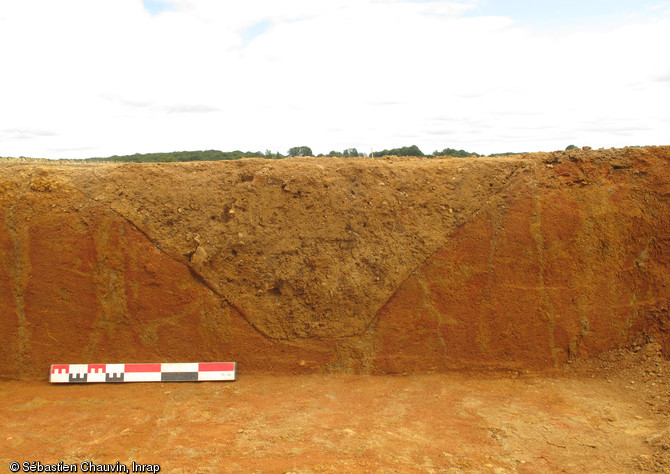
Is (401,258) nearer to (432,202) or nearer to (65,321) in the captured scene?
(432,202)

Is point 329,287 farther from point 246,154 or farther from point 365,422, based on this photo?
point 246,154

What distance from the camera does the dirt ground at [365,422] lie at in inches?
152

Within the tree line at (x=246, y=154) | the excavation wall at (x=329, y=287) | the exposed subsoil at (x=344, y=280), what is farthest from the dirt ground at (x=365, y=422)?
the tree line at (x=246, y=154)

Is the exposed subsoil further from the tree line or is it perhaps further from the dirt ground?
the tree line

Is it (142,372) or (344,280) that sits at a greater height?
(344,280)

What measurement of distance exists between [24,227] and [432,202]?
5.07 metres

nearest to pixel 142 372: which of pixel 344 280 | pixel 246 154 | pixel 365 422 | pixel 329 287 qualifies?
pixel 329 287

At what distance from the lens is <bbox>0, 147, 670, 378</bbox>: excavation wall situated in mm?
5555

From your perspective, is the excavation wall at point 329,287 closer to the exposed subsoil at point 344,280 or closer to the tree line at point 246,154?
the exposed subsoil at point 344,280

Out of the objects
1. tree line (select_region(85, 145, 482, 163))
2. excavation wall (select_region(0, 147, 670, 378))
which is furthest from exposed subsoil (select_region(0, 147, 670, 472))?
tree line (select_region(85, 145, 482, 163))

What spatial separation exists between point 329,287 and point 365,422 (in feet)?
5.49

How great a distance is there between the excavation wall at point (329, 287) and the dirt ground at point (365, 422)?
11.9 inches

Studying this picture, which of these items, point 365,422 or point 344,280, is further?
point 344,280

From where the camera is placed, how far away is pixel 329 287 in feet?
18.4
